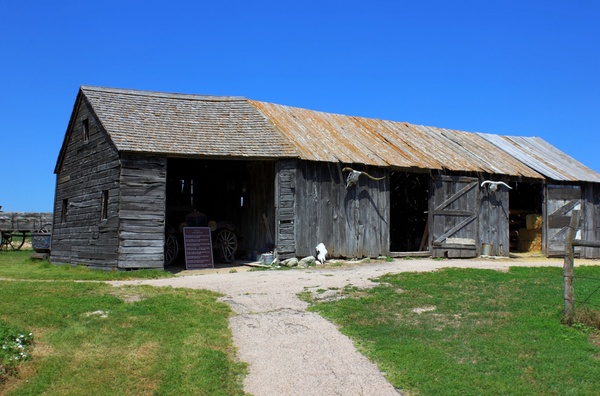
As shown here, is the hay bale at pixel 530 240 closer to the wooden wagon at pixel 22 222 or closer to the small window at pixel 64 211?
the small window at pixel 64 211

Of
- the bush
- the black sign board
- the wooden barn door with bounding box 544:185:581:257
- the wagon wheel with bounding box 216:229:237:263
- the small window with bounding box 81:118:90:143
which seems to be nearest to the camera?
the bush

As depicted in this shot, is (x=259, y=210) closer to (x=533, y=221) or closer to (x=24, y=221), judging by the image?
(x=533, y=221)

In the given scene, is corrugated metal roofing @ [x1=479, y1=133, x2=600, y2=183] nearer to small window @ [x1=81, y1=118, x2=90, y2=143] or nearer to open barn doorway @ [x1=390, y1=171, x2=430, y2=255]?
open barn doorway @ [x1=390, y1=171, x2=430, y2=255]

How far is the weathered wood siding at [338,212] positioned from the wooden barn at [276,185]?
0.04 m

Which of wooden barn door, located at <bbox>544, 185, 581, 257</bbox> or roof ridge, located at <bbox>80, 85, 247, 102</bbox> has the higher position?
roof ridge, located at <bbox>80, 85, 247, 102</bbox>

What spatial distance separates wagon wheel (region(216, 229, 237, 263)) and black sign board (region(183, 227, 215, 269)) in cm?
95

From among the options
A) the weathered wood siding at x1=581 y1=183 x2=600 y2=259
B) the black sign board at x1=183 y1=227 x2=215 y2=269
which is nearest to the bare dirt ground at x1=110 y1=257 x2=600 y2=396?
the black sign board at x1=183 y1=227 x2=215 y2=269

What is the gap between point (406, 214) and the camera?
88.1ft

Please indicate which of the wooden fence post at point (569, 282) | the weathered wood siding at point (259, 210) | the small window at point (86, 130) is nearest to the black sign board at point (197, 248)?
the weathered wood siding at point (259, 210)

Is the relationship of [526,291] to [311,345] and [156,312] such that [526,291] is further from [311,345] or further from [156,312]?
[156,312]

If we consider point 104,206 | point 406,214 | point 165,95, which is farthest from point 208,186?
point 406,214

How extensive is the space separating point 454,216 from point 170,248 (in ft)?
35.6

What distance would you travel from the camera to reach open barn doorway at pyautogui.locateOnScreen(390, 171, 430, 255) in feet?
87.2

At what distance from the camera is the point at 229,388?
7.56 meters
